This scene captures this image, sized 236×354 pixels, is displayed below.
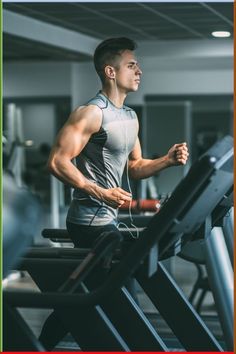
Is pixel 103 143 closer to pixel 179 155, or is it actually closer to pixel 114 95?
pixel 114 95

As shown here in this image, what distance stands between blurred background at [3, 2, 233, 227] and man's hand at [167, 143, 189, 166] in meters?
3.93

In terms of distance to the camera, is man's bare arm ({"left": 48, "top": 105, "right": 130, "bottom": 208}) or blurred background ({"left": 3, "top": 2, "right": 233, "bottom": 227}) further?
blurred background ({"left": 3, "top": 2, "right": 233, "bottom": 227})

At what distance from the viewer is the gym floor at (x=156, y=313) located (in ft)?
15.8

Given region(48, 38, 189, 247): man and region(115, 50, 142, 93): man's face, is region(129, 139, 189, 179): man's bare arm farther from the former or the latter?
region(115, 50, 142, 93): man's face

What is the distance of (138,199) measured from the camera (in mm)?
6840

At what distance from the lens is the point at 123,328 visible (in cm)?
294

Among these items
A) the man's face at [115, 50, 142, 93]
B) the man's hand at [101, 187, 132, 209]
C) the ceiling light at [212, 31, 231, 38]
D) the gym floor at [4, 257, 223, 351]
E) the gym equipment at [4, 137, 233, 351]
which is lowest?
the gym floor at [4, 257, 223, 351]

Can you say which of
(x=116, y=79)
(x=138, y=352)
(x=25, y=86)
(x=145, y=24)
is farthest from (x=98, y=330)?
(x=25, y=86)

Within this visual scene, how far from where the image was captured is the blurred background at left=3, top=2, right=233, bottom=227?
7.55 m

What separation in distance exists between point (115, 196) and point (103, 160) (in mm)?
320

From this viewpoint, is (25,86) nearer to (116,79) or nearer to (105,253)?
(116,79)

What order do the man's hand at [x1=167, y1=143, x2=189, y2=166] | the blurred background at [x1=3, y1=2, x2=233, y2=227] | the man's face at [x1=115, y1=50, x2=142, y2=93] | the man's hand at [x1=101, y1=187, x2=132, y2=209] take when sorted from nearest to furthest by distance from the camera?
the man's hand at [x1=101, y1=187, x2=132, y2=209] < the man's hand at [x1=167, y1=143, x2=189, y2=166] < the man's face at [x1=115, y1=50, x2=142, y2=93] < the blurred background at [x1=3, y1=2, x2=233, y2=227]

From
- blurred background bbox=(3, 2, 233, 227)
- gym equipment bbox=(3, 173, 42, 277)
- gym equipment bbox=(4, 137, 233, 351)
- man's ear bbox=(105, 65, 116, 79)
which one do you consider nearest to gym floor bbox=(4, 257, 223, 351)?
blurred background bbox=(3, 2, 233, 227)

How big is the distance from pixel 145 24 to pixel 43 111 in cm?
787
